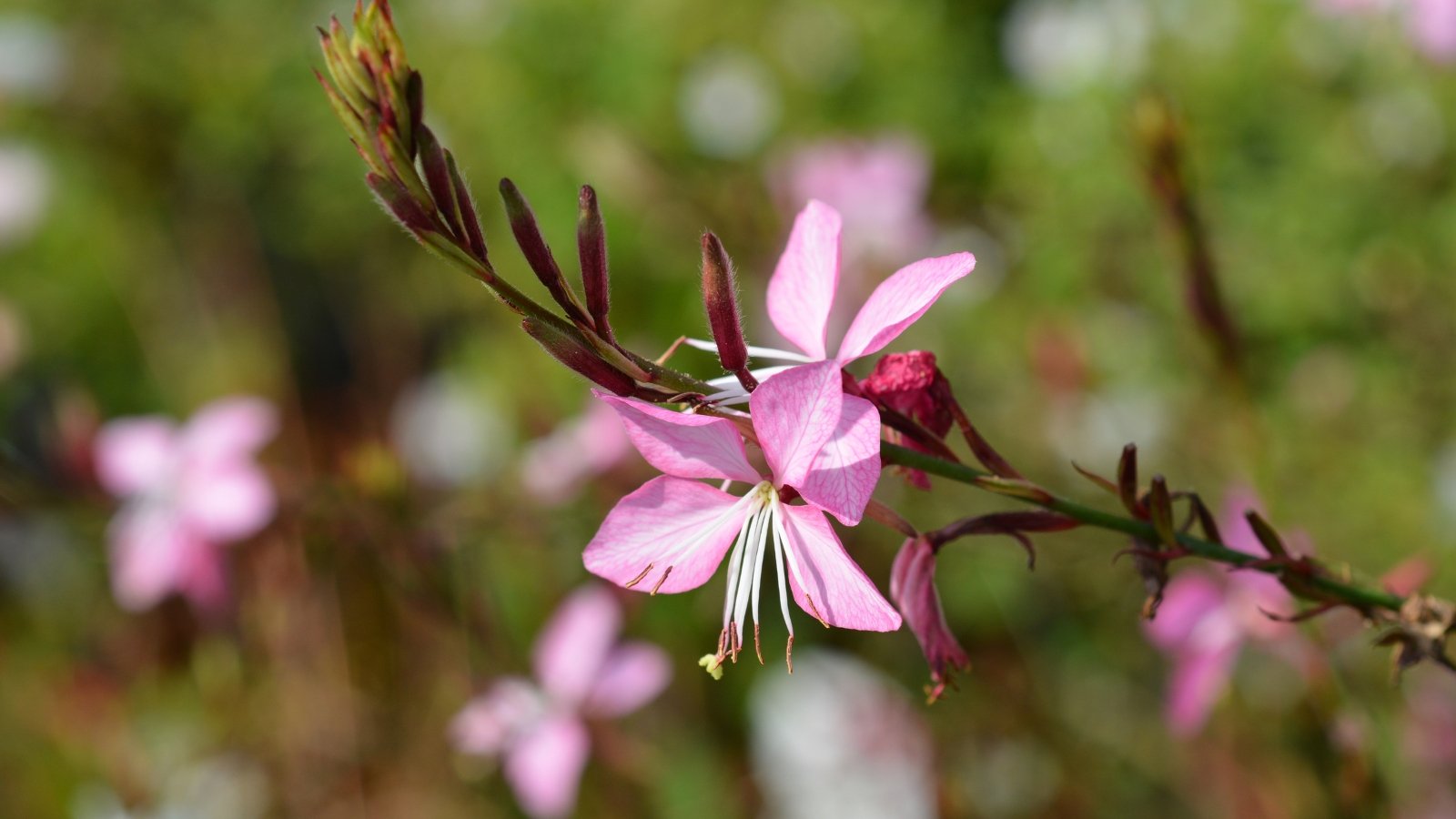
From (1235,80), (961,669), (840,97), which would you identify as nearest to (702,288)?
(961,669)

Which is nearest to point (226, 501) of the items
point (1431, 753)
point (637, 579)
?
point (637, 579)

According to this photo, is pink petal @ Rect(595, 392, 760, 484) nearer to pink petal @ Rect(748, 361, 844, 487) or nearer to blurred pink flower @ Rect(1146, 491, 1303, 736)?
pink petal @ Rect(748, 361, 844, 487)

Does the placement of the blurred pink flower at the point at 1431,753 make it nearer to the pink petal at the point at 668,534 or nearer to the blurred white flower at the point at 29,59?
the pink petal at the point at 668,534

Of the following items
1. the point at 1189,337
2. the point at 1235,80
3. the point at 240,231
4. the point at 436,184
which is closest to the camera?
the point at 436,184

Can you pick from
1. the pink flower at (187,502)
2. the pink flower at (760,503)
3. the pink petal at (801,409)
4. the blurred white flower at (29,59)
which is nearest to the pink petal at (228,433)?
the pink flower at (187,502)

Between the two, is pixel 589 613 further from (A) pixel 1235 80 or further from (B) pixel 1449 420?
(A) pixel 1235 80

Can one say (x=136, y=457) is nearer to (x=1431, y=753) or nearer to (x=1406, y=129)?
(x=1431, y=753)

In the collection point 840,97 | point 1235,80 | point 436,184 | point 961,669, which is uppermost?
point 840,97

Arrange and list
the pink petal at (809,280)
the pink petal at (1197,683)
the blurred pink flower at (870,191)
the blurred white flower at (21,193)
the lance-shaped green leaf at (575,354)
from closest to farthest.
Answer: the lance-shaped green leaf at (575,354)
the pink petal at (809,280)
the pink petal at (1197,683)
the blurred pink flower at (870,191)
the blurred white flower at (21,193)
